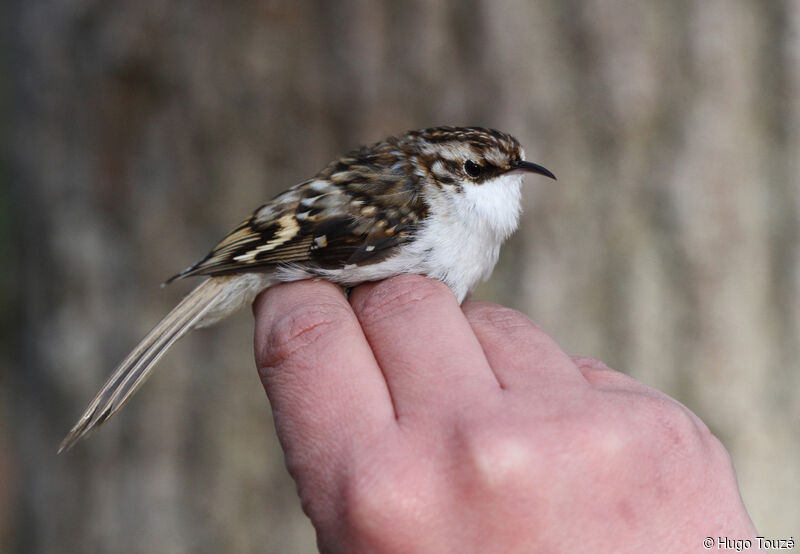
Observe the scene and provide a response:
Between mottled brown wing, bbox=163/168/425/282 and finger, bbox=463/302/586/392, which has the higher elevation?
mottled brown wing, bbox=163/168/425/282

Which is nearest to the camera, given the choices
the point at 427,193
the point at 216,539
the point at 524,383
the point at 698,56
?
the point at 524,383

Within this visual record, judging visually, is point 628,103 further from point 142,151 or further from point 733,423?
point 142,151

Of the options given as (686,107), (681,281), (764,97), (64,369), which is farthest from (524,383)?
(64,369)

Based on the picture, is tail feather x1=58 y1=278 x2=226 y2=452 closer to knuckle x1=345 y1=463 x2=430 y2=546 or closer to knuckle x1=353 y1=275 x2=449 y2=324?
knuckle x1=353 y1=275 x2=449 y2=324

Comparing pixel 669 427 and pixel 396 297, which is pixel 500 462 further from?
pixel 396 297

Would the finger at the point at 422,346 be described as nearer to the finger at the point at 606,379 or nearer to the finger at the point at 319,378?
the finger at the point at 319,378

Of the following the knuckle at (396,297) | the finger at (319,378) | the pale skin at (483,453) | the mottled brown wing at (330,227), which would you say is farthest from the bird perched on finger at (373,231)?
the pale skin at (483,453)

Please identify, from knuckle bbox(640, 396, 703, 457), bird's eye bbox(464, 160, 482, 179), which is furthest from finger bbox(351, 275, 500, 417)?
bird's eye bbox(464, 160, 482, 179)
